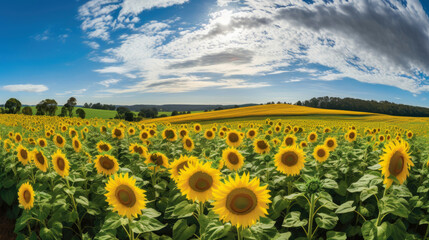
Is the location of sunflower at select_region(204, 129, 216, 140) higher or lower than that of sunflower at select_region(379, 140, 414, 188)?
lower

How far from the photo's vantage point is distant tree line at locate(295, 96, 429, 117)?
304 ft

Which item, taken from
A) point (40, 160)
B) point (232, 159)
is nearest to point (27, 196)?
point (40, 160)

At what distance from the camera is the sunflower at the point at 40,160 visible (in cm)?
450

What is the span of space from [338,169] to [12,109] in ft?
262

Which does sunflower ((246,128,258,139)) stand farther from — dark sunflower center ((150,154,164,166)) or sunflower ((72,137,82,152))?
sunflower ((72,137,82,152))

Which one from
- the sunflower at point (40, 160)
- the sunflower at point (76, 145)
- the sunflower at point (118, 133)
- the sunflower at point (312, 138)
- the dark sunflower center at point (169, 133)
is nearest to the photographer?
the sunflower at point (40, 160)

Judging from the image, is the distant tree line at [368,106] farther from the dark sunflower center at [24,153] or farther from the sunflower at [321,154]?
the dark sunflower center at [24,153]

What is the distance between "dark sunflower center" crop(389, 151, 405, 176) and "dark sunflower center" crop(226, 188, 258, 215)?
1610mm

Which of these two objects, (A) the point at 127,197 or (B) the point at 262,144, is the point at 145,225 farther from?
(B) the point at 262,144

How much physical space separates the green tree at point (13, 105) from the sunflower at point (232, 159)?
7724 centimetres

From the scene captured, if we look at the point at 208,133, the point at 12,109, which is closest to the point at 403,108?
the point at 208,133

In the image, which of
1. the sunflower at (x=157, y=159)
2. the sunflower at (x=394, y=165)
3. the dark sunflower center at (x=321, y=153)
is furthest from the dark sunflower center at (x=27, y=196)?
the dark sunflower center at (x=321, y=153)

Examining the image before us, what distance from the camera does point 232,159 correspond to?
169 inches


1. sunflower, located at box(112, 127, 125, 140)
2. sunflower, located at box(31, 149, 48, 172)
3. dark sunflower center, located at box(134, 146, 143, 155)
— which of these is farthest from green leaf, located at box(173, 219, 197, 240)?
sunflower, located at box(112, 127, 125, 140)
